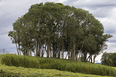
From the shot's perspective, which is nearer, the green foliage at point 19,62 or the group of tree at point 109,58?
the green foliage at point 19,62

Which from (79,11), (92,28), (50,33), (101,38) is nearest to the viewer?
(50,33)

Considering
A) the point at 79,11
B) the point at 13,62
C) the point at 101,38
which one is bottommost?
the point at 13,62

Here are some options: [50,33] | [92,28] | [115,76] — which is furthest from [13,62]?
[92,28]

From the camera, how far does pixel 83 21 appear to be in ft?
119

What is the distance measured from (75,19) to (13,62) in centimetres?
2233

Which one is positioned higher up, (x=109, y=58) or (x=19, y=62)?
(x=19, y=62)

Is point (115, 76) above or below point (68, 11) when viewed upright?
below

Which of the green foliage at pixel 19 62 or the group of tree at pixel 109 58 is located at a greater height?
the green foliage at pixel 19 62

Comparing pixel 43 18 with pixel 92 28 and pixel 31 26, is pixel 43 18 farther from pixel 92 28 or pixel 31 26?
pixel 92 28

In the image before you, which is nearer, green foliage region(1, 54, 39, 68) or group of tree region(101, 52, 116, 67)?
green foliage region(1, 54, 39, 68)

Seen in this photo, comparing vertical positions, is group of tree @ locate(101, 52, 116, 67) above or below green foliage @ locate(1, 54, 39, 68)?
below

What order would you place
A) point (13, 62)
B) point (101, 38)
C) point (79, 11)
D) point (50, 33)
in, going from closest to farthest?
1. point (13, 62)
2. point (50, 33)
3. point (79, 11)
4. point (101, 38)

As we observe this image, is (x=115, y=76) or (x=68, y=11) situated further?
(x=68, y=11)

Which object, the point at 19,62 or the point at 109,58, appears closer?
the point at 19,62
